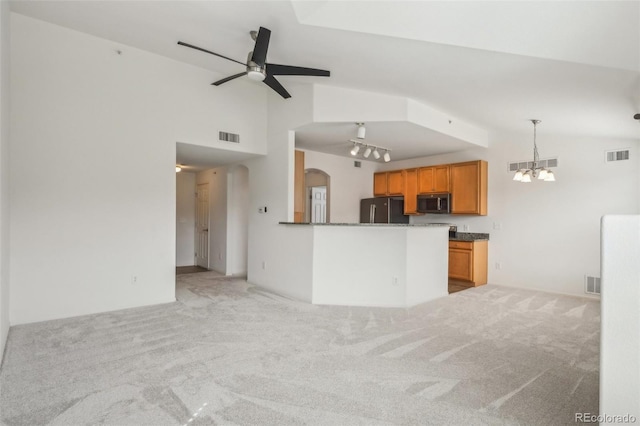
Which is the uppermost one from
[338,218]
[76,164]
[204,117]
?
[204,117]

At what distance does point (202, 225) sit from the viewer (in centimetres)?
777

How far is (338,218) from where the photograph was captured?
23.4 ft

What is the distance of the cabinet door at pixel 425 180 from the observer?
6.63m

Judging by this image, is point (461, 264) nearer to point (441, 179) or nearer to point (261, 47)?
point (441, 179)

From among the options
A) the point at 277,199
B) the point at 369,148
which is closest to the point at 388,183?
the point at 369,148

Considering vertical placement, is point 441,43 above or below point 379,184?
above

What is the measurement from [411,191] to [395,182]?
47 cm

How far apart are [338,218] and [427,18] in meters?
4.85

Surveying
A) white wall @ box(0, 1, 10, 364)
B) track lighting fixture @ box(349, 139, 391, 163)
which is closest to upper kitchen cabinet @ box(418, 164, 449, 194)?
track lighting fixture @ box(349, 139, 391, 163)

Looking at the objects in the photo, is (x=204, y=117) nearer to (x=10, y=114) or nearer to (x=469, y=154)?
(x=10, y=114)

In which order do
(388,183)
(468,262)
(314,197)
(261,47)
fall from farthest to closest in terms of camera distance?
(314,197) < (388,183) < (468,262) < (261,47)

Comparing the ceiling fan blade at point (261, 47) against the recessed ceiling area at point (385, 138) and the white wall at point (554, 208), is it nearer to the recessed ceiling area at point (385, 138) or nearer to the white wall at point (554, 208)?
the recessed ceiling area at point (385, 138)

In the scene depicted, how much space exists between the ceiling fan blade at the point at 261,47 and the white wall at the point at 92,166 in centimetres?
212

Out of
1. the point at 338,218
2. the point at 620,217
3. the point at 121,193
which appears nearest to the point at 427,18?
the point at 620,217
